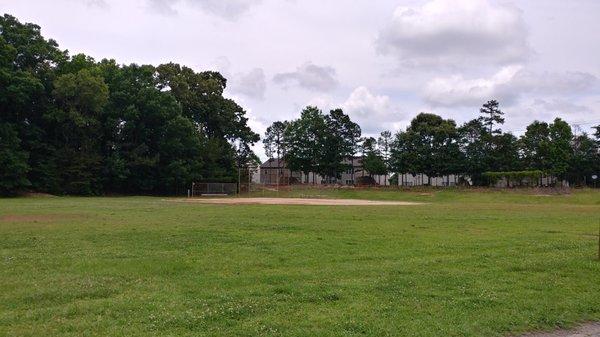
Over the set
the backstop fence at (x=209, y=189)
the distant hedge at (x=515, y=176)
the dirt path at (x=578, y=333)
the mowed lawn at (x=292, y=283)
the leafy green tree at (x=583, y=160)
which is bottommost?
the dirt path at (x=578, y=333)

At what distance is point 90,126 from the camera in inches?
→ 2731

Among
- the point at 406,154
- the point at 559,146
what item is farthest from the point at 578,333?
the point at 559,146

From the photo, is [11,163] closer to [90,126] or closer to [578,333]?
[90,126]

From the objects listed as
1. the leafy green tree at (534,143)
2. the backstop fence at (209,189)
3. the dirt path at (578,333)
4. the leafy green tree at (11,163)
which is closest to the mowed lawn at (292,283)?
the dirt path at (578,333)

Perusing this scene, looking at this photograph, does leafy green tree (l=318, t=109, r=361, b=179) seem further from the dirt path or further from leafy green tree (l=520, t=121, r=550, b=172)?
the dirt path

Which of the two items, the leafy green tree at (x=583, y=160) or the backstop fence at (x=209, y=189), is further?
the leafy green tree at (x=583, y=160)

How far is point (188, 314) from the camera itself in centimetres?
834

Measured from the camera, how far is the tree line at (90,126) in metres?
63.3

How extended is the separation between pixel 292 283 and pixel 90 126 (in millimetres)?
65365

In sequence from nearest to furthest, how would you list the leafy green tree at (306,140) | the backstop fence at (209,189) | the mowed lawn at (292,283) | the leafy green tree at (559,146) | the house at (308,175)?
the mowed lawn at (292,283)
the backstop fence at (209,189)
the leafy green tree at (559,146)
the leafy green tree at (306,140)
the house at (308,175)

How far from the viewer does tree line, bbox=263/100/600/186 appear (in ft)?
295

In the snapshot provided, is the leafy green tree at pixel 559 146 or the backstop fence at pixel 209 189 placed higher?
the leafy green tree at pixel 559 146

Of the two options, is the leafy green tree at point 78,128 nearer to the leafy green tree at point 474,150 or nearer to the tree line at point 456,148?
the tree line at point 456,148

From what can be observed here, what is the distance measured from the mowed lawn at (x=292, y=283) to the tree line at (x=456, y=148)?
71.8 metres
